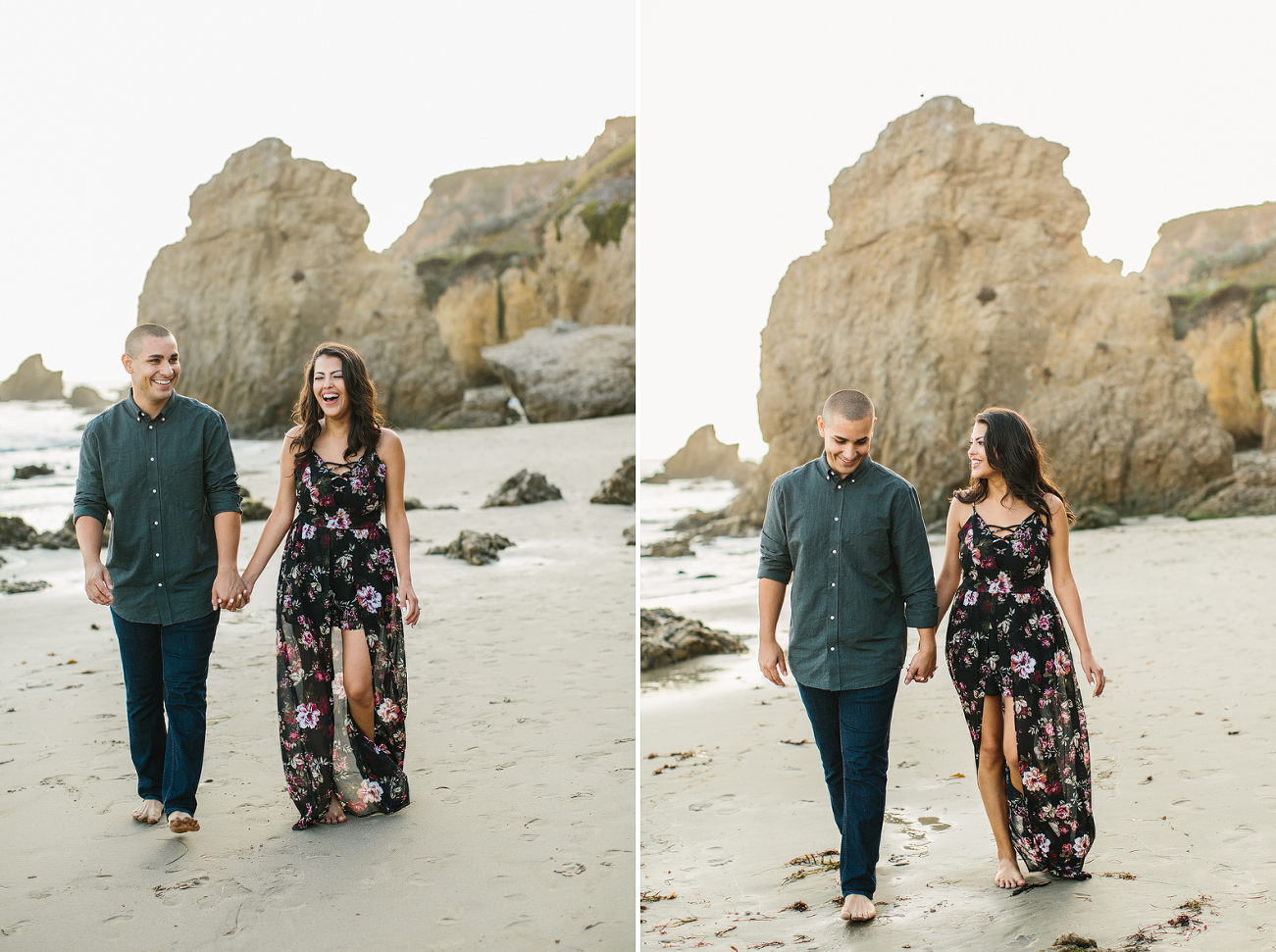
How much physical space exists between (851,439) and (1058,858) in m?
1.47

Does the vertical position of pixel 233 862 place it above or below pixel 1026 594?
below

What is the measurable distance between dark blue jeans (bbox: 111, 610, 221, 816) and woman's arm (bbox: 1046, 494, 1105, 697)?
2.80 meters

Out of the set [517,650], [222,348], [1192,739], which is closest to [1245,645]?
[1192,739]

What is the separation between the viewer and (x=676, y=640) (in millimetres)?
7496

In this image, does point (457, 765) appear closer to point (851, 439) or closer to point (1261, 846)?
point (851, 439)

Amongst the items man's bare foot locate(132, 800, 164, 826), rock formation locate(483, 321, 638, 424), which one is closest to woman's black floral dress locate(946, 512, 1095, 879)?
man's bare foot locate(132, 800, 164, 826)

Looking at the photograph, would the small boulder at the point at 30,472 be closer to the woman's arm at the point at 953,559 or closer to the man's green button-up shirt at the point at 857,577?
the man's green button-up shirt at the point at 857,577

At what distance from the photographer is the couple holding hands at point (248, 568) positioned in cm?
358

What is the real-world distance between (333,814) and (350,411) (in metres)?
1.44

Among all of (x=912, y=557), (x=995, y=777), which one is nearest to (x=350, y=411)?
(x=912, y=557)

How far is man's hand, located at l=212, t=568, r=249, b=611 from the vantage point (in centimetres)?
359

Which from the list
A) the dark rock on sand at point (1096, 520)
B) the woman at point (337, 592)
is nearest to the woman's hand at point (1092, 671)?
the woman at point (337, 592)

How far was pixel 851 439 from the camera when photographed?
313 centimetres

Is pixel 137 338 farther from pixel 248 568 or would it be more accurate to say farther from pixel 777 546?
pixel 777 546
